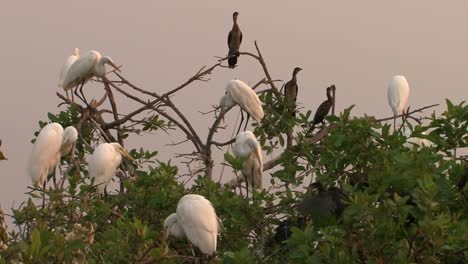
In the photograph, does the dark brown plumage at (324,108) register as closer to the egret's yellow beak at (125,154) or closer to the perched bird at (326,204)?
the egret's yellow beak at (125,154)

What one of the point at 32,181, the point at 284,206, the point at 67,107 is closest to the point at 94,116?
the point at 67,107

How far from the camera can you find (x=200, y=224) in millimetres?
4480

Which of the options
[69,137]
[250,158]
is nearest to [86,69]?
[69,137]

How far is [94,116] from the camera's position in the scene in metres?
8.16

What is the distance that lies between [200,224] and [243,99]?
359 centimetres

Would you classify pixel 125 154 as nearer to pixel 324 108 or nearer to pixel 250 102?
pixel 250 102

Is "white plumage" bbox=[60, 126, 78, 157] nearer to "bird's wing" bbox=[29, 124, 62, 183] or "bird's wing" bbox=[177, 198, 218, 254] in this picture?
"bird's wing" bbox=[29, 124, 62, 183]

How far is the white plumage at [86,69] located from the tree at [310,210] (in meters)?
1.65

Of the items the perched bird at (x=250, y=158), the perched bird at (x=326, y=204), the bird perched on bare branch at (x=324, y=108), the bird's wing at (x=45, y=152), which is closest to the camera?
the perched bird at (x=326, y=204)

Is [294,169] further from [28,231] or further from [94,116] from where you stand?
[94,116]

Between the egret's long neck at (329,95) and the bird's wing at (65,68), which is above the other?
the bird's wing at (65,68)

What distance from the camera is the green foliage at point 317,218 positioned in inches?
139

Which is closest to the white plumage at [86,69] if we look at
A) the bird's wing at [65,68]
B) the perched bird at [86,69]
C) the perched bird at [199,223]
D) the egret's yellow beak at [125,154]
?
the perched bird at [86,69]

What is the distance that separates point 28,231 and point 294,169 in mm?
2138
